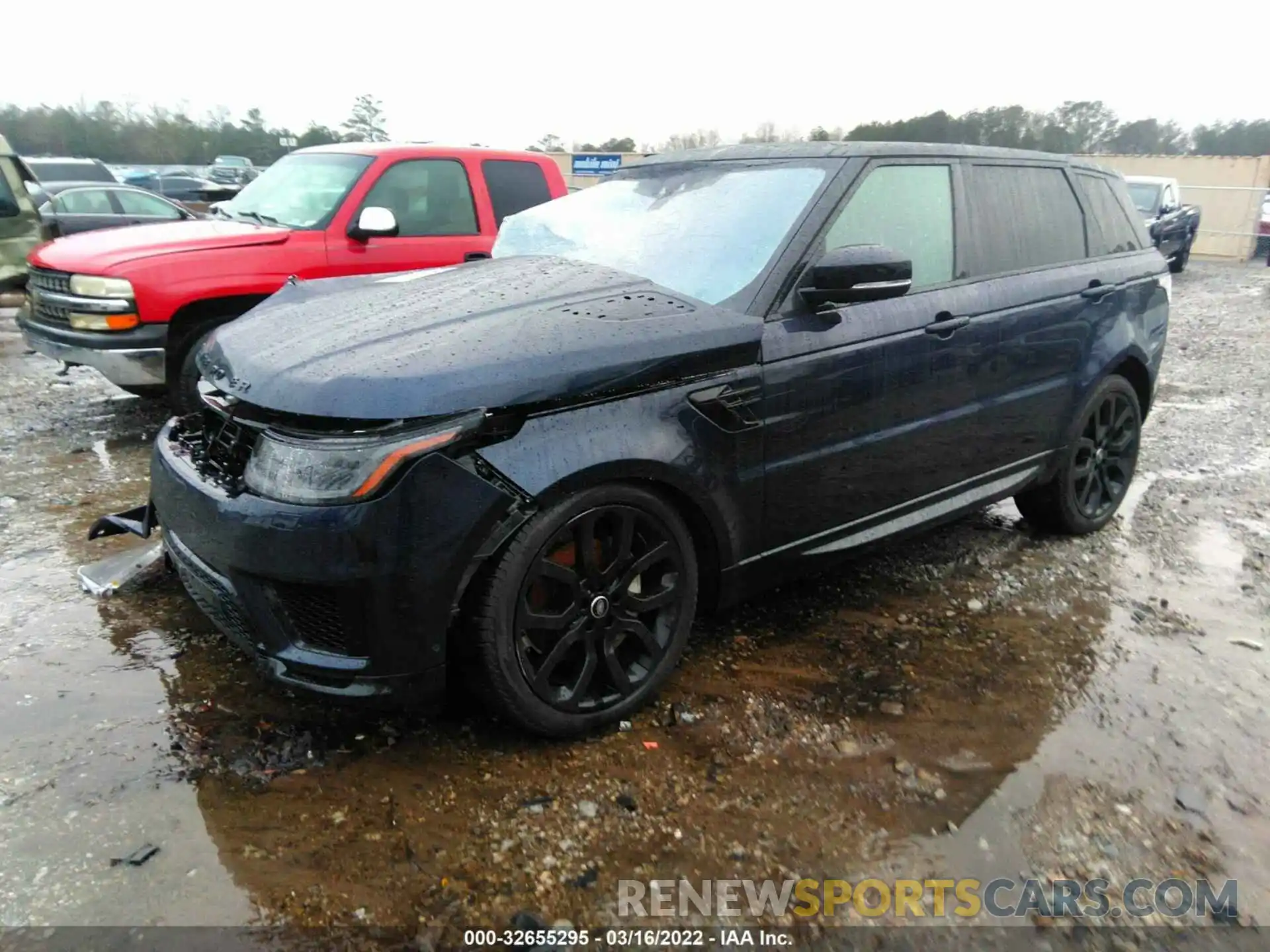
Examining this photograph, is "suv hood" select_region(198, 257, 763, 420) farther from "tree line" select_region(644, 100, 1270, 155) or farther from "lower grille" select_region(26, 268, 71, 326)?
"tree line" select_region(644, 100, 1270, 155)

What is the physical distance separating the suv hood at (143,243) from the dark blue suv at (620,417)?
238 centimetres

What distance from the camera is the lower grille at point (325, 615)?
92.5 inches

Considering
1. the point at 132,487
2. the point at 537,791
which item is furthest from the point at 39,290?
the point at 537,791

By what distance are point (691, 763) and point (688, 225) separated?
1.90 m

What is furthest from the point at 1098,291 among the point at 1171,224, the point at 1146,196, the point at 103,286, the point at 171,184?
the point at 171,184

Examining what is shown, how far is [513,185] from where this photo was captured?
21.9ft

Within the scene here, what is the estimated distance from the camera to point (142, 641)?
10.7 feet

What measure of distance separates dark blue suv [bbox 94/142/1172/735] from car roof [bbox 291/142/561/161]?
2621 mm

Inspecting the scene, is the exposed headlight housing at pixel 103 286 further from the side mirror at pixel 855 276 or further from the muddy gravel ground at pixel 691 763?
the side mirror at pixel 855 276

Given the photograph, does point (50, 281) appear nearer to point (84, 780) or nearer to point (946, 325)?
point (84, 780)

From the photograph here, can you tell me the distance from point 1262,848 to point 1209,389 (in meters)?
6.98

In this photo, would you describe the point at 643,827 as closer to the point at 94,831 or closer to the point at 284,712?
the point at 284,712

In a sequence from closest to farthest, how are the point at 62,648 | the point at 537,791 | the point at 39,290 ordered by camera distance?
the point at 537,791 → the point at 62,648 → the point at 39,290

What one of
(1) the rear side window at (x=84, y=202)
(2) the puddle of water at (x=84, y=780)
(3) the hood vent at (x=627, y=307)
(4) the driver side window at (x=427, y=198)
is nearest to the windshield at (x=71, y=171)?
(1) the rear side window at (x=84, y=202)
